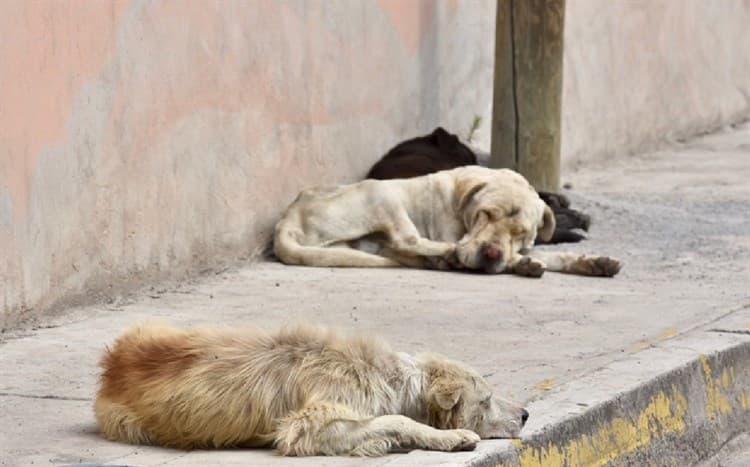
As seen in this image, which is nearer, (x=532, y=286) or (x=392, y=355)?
(x=392, y=355)

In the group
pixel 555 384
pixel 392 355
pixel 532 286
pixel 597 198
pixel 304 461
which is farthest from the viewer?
pixel 597 198

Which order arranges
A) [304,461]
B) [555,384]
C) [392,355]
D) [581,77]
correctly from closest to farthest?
[304,461] → [392,355] → [555,384] → [581,77]

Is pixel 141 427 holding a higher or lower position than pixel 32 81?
lower

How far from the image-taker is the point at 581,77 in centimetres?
1327

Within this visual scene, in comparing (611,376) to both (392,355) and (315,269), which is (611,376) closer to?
(392,355)

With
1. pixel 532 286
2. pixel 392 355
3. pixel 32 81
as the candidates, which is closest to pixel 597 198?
pixel 532 286

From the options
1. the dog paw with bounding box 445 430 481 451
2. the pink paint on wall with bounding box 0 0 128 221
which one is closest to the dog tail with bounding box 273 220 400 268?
the pink paint on wall with bounding box 0 0 128 221

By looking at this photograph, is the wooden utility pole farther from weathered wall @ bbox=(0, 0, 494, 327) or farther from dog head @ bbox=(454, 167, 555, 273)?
dog head @ bbox=(454, 167, 555, 273)

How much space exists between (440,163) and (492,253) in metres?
1.47

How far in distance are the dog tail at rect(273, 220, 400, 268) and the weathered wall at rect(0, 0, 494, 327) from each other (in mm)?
156

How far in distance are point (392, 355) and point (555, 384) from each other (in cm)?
108

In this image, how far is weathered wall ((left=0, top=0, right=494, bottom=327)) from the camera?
23.2ft

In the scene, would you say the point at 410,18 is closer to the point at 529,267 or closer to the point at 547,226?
the point at 547,226

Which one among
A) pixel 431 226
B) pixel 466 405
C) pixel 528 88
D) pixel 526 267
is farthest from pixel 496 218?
pixel 466 405
